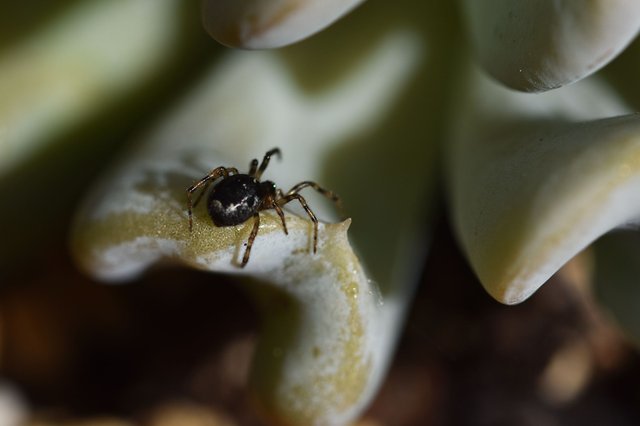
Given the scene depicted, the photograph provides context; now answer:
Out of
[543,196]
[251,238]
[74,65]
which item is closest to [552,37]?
[543,196]

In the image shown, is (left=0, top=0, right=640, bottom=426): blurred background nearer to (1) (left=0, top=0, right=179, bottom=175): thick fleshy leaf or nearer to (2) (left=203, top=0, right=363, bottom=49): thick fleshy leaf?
(1) (left=0, top=0, right=179, bottom=175): thick fleshy leaf

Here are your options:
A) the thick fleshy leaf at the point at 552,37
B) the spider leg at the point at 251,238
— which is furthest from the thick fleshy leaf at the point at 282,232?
→ the thick fleshy leaf at the point at 552,37

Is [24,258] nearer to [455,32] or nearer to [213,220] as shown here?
[213,220]

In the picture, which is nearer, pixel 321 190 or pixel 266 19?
pixel 266 19

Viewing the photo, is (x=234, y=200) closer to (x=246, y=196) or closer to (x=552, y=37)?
(x=246, y=196)

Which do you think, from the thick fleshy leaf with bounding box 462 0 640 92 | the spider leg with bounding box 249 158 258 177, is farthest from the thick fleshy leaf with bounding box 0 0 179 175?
the thick fleshy leaf with bounding box 462 0 640 92

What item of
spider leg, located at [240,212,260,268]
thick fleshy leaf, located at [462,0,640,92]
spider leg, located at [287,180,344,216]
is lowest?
spider leg, located at [287,180,344,216]

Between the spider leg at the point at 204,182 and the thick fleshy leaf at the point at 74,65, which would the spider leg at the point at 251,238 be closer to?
the spider leg at the point at 204,182

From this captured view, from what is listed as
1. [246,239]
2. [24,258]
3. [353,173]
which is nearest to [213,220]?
[246,239]
